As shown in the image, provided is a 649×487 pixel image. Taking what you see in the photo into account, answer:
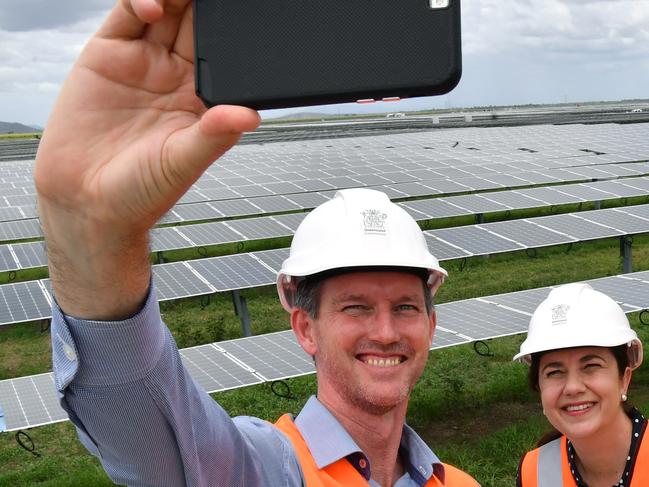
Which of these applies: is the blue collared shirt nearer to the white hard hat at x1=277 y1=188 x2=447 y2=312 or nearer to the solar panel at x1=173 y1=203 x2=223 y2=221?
the white hard hat at x1=277 y1=188 x2=447 y2=312

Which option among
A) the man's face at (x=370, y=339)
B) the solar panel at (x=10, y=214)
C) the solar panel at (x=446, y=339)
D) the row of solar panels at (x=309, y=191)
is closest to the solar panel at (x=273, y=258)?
the row of solar panels at (x=309, y=191)

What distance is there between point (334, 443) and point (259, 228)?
10.6m

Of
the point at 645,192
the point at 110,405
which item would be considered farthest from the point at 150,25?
the point at 645,192

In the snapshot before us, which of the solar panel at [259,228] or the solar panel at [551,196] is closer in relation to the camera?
the solar panel at [259,228]

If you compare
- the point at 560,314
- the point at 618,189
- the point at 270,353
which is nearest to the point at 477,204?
the point at 618,189

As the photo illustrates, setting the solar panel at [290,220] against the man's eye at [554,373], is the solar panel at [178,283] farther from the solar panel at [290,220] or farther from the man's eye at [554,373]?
the man's eye at [554,373]

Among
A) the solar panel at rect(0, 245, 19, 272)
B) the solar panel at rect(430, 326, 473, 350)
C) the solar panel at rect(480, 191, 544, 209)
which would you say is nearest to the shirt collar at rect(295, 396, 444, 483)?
the solar panel at rect(430, 326, 473, 350)

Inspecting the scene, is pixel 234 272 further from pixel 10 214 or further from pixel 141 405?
pixel 141 405

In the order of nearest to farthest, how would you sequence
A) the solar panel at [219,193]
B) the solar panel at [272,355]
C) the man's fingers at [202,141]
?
the man's fingers at [202,141] → the solar panel at [272,355] → the solar panel at [219,193]

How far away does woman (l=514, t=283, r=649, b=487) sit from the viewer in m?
3.25

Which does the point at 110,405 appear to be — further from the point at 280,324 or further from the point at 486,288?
the point at 486,288

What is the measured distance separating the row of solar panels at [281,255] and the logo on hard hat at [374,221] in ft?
23.4

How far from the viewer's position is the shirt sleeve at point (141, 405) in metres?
1.58

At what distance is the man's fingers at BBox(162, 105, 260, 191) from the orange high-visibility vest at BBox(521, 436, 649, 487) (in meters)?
2.52
